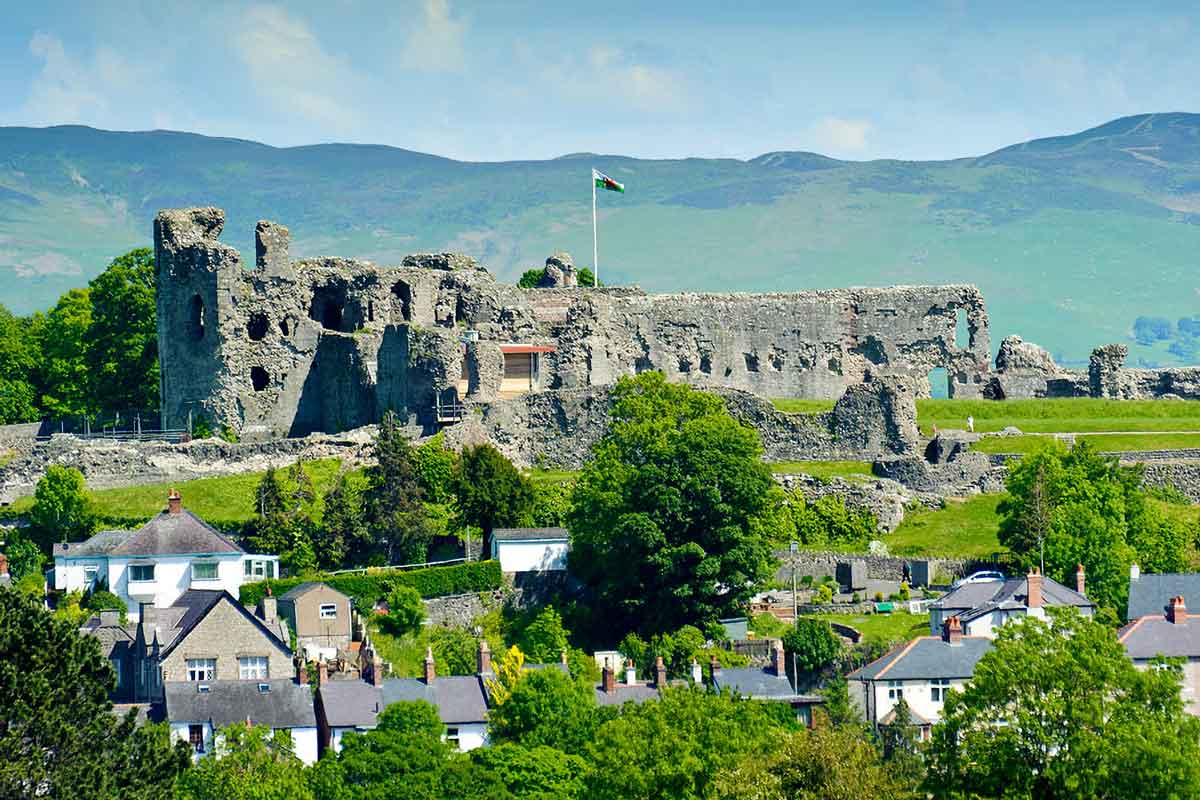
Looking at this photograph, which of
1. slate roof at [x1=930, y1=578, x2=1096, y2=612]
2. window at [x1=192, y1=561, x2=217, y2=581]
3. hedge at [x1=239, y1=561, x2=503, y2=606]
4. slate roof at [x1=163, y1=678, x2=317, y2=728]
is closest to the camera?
slate roof at [x1=163, y1=678, x2=317, y2=728]

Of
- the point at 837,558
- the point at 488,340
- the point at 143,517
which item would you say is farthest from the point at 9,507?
the point at 837,558

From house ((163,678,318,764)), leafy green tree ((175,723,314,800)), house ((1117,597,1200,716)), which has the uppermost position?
house ((1117,597,1200,716))

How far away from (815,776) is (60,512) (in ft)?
116

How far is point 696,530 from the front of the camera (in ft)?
249

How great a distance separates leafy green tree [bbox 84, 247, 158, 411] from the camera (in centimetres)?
10119

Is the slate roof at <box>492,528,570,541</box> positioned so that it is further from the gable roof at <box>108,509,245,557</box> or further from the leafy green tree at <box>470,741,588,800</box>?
the leafy green tree at <box>470,741,588,800</box>

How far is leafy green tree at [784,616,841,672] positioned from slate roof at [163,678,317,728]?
12.9m

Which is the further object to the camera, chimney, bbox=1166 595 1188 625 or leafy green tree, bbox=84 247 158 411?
leafy green tree, bbox=84 247 158 411

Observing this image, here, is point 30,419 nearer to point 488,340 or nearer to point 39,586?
point 488,340

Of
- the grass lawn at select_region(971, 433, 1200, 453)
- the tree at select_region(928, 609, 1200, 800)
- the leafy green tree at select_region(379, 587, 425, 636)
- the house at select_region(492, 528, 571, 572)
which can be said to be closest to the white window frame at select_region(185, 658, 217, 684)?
the leafy green tree at select_region(379, 587, 425, 636)

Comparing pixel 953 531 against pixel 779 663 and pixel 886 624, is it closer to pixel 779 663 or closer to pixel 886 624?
pixel 886 624

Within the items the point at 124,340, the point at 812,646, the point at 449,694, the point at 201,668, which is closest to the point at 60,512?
the point at 201,668

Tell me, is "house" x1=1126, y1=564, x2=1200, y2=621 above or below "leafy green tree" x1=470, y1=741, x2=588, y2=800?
above

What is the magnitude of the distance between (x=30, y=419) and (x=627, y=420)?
1153 inches
